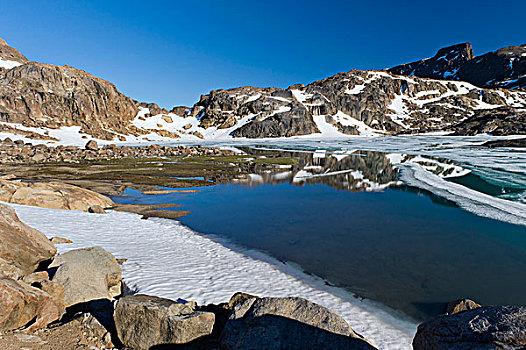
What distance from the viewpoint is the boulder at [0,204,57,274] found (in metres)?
7.52

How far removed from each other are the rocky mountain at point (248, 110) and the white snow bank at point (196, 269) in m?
89.9

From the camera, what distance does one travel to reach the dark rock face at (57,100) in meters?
101

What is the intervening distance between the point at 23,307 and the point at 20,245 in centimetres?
384

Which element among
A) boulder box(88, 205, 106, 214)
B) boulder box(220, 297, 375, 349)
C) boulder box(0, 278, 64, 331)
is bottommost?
boulder box(88, 205, 106, 214)

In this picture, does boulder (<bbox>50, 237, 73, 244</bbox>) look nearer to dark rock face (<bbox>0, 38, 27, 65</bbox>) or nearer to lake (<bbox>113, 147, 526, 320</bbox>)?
lake (<bbox>113, 147, 526, 320</bbox>)

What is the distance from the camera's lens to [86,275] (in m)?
7.39

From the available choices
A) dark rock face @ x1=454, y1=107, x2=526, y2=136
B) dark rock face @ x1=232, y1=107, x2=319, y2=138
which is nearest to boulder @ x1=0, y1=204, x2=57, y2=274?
dark rock face @ x1=454, y1=107, x2=526, y2=136

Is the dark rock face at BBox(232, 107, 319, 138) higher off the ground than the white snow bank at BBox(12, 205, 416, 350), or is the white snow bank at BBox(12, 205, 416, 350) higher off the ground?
the dark rock face at BBox(232, 107, 319, 138)

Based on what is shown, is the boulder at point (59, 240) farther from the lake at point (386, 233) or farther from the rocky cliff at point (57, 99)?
the rocky cliff at point (57, 99)

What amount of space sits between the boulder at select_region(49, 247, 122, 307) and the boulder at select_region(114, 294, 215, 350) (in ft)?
5.97

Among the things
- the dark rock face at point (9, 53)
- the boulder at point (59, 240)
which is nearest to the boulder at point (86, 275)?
the boulder at point (59, 240)

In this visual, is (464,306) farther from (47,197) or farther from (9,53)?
(9,53)

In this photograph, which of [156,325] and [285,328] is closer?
[285,328]

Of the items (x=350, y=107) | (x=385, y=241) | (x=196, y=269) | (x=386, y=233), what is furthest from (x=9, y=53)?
(x=385, y=241)
